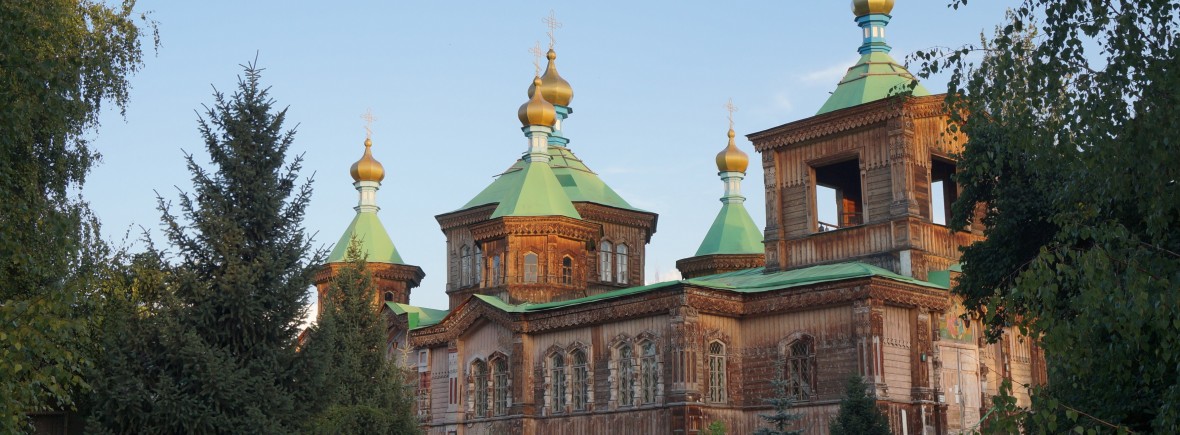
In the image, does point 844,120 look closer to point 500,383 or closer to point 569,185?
point 500,383

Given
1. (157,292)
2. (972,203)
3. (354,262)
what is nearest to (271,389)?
(157,292)

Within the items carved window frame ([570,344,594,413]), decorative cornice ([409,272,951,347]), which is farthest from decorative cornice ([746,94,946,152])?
carved window frame ([570,344,594,413])

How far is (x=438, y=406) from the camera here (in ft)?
112

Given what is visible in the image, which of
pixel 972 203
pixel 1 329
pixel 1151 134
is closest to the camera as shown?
pixel 1151 134

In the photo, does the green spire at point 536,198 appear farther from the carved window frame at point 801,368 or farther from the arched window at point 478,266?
the carved window frame at point 801,368

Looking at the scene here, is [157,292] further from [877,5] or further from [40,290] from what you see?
[877,5]

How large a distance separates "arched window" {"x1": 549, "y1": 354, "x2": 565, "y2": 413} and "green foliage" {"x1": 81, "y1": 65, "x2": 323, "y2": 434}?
14.0 metres

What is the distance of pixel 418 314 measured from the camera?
1447 inches

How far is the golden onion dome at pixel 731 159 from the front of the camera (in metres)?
42.5

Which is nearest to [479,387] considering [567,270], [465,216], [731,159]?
[567,270]

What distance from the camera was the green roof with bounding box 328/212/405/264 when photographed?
42781mm

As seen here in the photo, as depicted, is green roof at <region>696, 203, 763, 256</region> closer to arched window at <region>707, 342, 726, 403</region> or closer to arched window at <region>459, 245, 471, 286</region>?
arched window at <region>459, 245, 471, 286</region>

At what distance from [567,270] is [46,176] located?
1930 centimetres

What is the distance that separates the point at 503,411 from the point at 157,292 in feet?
51.8
